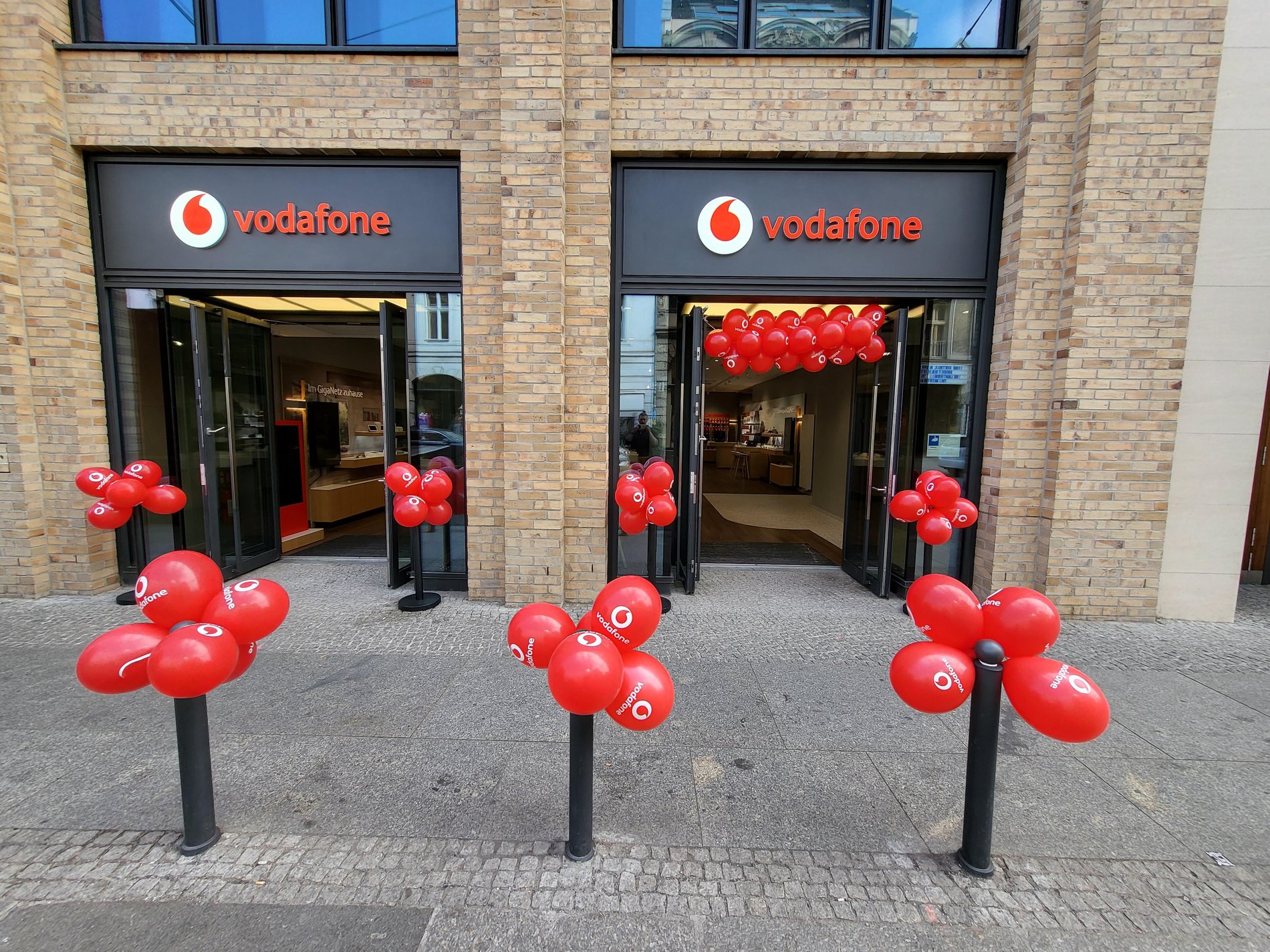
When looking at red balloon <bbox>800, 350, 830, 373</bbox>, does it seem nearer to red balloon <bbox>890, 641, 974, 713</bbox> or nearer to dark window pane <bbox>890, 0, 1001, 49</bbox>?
dark window pane <bbox>890, 0, 1001, 49</bbox>

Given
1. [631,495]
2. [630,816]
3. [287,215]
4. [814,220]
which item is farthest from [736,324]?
[630,816]

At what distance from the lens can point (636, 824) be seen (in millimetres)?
2463

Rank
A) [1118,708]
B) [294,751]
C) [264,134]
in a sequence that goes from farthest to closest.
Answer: [264,134] < [1118,708] < [294,751]

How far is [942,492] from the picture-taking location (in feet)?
15.5

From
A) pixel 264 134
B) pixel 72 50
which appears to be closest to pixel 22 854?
pixel 264 134

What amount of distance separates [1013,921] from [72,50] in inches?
359

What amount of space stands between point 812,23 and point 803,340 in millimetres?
2953

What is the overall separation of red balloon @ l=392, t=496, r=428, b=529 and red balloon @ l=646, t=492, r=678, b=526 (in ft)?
6.63

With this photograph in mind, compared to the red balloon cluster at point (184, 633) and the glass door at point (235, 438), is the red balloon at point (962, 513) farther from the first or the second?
the glass door at point (235, 438)

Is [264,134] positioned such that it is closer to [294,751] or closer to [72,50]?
[72,50]

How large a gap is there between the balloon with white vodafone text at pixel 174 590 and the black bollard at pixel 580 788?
1472 millimetres

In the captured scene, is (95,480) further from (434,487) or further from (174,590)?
(174,590)

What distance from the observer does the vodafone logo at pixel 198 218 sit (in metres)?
5.19

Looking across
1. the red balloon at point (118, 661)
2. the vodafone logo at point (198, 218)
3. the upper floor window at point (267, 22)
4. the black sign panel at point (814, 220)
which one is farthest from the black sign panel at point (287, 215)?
the red balloon at point (118, 661)
